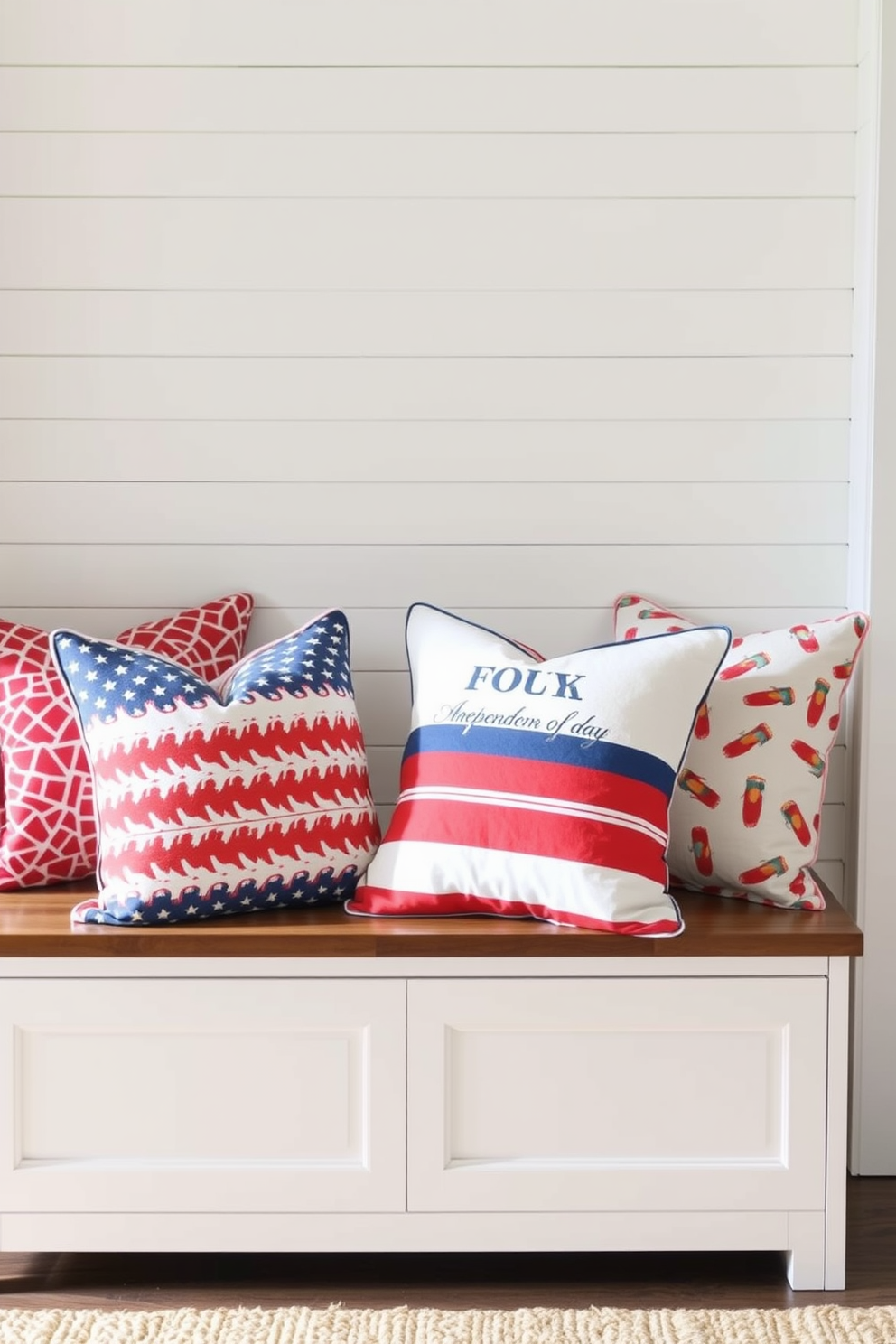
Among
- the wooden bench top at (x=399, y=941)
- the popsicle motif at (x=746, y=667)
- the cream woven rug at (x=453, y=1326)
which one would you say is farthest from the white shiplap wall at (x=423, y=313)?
the cream woven rug at (x=453, y=1326)

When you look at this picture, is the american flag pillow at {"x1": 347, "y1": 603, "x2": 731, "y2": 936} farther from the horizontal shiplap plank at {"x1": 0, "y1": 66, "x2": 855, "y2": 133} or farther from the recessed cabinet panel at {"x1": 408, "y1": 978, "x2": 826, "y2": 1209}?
the horizontal shiplap plank at {"x1": 0, "y1": 66, "x2": 855, "y2": 133}

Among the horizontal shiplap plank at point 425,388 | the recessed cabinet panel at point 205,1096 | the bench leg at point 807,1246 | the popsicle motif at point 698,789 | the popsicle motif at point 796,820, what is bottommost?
the bench leg at point 807,1246

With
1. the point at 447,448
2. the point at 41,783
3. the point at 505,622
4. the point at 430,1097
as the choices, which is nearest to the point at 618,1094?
the point at 430,1097

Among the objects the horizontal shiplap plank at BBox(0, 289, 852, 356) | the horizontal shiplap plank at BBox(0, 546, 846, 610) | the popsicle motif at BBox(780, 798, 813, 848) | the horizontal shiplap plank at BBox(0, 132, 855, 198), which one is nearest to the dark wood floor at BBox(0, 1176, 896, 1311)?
the popsicle motif at BBox(780, 798, 813, 848)

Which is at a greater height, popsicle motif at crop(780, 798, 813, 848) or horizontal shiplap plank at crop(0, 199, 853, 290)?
horizontal shiplap plank at crop(0, 199, 853, 290)

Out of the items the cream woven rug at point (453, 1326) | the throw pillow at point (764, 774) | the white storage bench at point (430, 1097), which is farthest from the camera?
the throw pillow at point (764, 774)

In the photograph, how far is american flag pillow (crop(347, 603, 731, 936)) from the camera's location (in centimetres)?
160

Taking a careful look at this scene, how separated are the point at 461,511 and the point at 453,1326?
3.96 ft

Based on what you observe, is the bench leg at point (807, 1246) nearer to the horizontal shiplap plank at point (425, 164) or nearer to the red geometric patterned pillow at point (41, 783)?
the red geometric patterned pillow at point (41, 783)

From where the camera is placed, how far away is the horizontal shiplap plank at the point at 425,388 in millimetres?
1995

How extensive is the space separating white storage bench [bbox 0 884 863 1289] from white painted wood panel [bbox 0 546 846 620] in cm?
63

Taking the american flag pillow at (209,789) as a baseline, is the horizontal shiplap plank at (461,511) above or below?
above

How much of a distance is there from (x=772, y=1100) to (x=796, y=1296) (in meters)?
0.27

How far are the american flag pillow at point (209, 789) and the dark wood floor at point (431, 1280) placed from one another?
51cm
